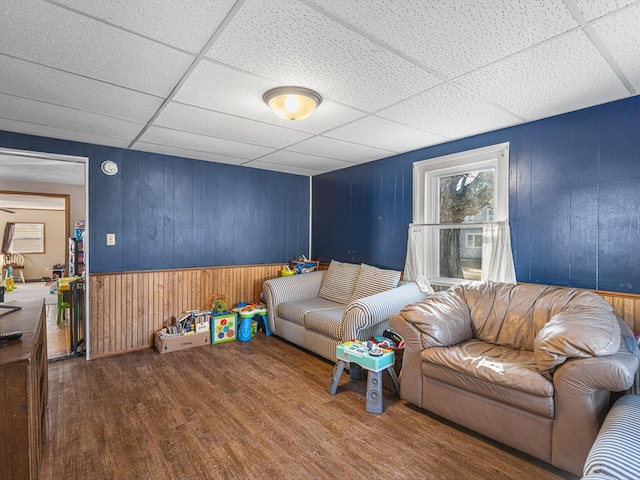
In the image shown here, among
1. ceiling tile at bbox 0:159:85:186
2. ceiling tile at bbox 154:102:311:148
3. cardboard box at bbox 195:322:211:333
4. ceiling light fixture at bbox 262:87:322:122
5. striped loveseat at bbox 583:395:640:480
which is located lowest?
cardboard box at bbox 195:322:211:333

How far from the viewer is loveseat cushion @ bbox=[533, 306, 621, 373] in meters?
1.71

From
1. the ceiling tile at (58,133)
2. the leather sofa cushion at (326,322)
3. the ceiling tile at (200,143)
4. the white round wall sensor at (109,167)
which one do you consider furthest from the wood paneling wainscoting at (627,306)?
the white round wall sensor at (109,167)

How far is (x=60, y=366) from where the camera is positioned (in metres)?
3.22

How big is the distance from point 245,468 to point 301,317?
1854mm

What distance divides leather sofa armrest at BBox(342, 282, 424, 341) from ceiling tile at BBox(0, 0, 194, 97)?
226cm

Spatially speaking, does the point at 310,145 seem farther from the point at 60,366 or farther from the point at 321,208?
the point at 60,366

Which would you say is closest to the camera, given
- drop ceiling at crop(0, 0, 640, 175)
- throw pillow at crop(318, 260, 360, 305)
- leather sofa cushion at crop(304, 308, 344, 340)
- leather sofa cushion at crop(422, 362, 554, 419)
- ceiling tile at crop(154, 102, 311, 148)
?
drop ceiling at crop(0, 0, 640, 175)

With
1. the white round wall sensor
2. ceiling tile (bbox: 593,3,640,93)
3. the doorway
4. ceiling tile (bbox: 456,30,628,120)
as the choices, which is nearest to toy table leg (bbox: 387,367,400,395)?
ceiling tile (bbox: 456,30,628,120)

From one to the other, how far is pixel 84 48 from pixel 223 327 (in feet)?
10.2

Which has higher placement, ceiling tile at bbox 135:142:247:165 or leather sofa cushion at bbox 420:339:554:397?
ceiling tile at bbox 135:142:247:165

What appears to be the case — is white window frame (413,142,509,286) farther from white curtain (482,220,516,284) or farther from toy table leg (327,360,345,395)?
toy table leg (327,360,345,395)

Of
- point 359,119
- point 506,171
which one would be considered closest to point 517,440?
point 506,171

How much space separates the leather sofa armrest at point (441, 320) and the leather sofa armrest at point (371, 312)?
45cm

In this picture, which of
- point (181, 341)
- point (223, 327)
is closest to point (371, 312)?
point (223, 327)
